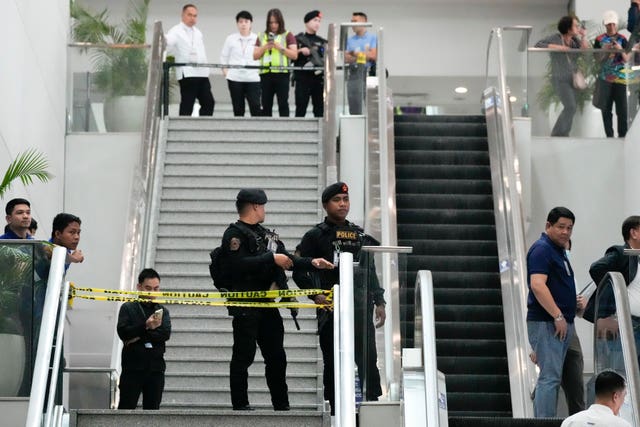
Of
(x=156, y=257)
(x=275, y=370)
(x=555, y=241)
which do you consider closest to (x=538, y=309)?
(x=555, y=241)

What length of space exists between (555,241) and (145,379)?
10.1 ft

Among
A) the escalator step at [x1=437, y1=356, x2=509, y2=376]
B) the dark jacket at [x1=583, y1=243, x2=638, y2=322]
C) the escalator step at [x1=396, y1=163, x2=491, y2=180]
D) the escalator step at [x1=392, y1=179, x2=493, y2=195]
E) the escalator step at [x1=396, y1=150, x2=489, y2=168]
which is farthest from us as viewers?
the escalator step at [x1=396, y1=150, x2=489, y2=168]

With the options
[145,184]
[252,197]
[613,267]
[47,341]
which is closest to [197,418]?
[47,341]

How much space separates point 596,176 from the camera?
57.2 ft

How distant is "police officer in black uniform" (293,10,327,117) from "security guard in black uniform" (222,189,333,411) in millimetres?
7875

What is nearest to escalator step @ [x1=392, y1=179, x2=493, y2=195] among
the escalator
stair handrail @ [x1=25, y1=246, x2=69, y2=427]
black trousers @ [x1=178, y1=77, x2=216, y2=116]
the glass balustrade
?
the escalator

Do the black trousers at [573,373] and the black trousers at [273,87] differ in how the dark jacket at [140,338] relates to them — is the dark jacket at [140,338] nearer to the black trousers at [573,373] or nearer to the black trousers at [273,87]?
the black trousers at [573,373]

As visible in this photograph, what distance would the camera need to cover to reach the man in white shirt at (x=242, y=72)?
58.4ft

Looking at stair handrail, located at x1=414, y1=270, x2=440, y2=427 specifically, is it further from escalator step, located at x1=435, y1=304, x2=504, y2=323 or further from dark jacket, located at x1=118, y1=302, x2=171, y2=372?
escalator step, located at x1=435, y1=304, x2=504, y2=323

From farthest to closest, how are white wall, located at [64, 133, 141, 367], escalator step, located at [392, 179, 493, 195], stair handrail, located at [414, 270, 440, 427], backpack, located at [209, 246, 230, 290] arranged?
white wall, located at [64, 133, 141, 367] < escalator step, located at [392, 179, 493, 195] < backpack, located at [209, 246, 230, 290] < stair handrail, located at [414, 270, 440, 427]

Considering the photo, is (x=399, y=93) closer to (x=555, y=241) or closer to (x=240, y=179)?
(x=240, y=179)

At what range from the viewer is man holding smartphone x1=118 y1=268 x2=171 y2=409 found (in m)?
10.6

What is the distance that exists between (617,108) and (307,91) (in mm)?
3645

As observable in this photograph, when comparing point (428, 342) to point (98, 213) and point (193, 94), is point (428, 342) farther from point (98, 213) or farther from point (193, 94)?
point (193, 94)
